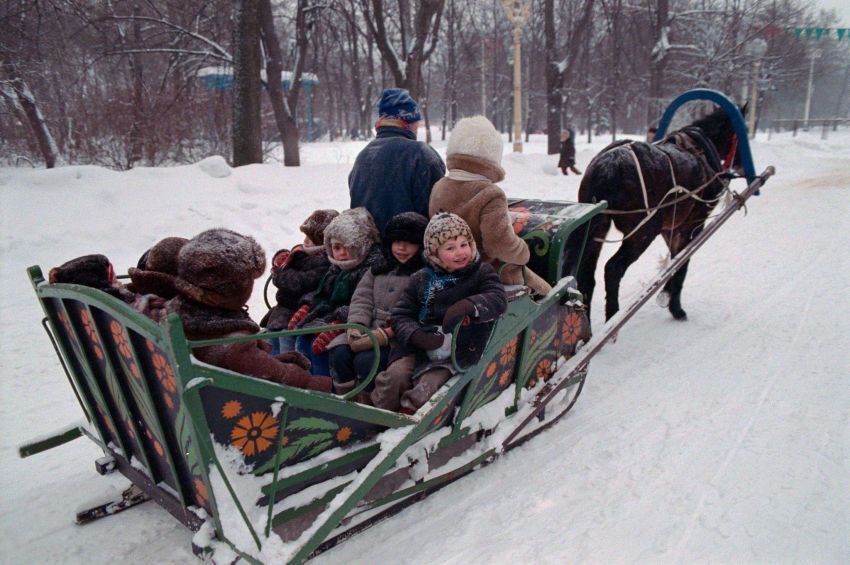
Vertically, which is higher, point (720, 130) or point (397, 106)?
point (397, 106)

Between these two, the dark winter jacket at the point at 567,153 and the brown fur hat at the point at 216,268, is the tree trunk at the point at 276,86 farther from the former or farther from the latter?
the brown fur hat at the point at 216,268

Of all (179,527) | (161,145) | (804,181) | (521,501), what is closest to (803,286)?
(521,501)

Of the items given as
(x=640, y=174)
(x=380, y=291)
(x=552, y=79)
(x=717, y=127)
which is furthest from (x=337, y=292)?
(x=552, y=79)

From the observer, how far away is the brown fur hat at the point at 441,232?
8.94 feet

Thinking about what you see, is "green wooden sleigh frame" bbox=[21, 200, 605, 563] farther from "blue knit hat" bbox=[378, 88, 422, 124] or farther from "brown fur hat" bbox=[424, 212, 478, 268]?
"blue knit hat" bbox=[378, 88, 422, 124]

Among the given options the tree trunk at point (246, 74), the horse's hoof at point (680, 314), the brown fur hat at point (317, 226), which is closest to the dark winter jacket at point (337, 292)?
the brown fur hat at point (317, 226)

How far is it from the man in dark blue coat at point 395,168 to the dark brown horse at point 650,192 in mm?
1549

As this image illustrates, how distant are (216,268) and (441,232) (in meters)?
1.14

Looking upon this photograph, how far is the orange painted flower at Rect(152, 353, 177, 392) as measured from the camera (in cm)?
185

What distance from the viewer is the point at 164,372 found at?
1887mm

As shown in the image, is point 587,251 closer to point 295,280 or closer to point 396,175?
point 396,175

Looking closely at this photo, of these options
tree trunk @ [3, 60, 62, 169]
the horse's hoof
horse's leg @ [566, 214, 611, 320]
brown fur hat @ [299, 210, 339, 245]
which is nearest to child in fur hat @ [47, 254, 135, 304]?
brown fur hat @ [299, 210, 339, 245]

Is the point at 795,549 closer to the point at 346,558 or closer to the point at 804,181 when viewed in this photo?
the point at 346,558

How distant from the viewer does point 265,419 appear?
199cm
